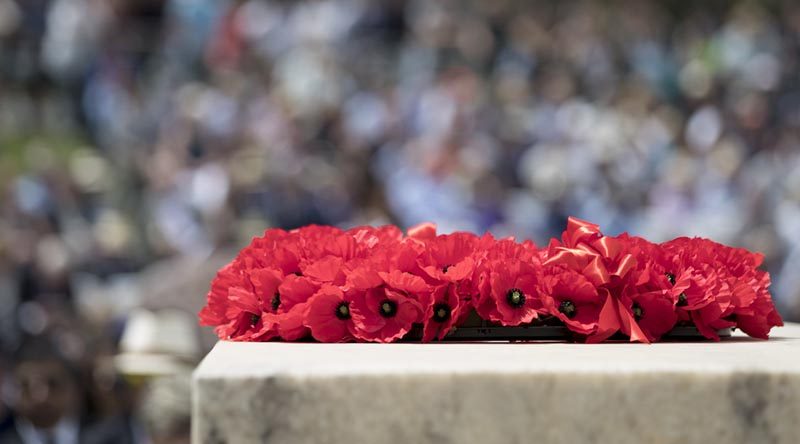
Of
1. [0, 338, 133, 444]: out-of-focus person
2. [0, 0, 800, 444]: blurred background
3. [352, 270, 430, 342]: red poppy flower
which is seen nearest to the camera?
[352, 270, 430, 342]: red poppy flower

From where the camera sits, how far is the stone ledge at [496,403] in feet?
5.00

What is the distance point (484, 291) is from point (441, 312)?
0.09 m

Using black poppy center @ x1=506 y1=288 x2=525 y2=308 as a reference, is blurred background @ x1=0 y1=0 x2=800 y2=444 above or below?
below

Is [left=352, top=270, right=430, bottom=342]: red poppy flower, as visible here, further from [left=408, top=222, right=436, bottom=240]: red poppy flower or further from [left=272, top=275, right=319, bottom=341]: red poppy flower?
[left=408, top=222, right=436, bottom=240]: red poppy flower

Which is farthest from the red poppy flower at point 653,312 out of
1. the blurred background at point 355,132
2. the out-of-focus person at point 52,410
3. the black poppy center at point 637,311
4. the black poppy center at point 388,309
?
the blurred background at point 355,132

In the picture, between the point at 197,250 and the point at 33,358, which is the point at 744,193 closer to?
the point at 197,250

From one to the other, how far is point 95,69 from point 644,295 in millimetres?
7548

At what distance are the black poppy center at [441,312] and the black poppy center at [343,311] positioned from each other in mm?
149

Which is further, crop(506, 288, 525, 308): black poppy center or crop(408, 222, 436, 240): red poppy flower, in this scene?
crop(408, 222, 436, 240): red poppy flower

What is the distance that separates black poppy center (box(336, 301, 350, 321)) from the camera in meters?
2.02

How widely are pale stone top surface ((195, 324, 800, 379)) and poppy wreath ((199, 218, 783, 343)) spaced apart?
5 cm

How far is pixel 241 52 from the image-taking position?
29.6 feet

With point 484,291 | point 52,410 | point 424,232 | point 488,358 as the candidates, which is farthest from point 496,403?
point 52,410

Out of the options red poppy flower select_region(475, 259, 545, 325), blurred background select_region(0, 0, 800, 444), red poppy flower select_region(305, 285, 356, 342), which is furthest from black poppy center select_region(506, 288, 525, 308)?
blurred background select_region(0, 0, 800, 444)
